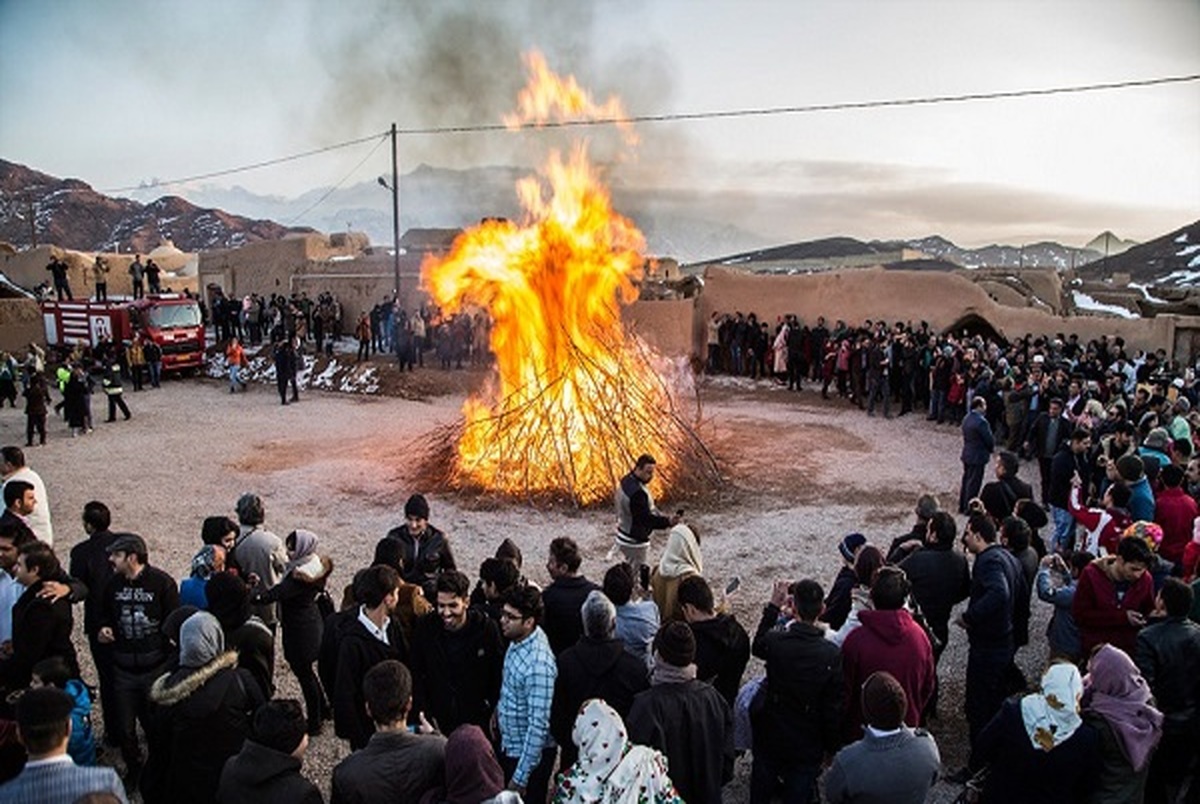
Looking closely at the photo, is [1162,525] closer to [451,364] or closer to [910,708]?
[910,708]

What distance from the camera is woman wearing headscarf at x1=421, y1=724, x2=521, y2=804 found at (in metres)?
3.18

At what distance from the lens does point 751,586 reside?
9.06 meters

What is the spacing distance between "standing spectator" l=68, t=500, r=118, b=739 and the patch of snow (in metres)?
22.6

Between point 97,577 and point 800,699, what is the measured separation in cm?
481

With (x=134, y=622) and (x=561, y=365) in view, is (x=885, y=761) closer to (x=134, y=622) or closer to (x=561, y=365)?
(x=134, y=622)

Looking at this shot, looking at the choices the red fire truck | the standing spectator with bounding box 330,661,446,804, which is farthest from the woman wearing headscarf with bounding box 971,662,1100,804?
the red fire truck

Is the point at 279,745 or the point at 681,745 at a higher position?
the point at 279,745

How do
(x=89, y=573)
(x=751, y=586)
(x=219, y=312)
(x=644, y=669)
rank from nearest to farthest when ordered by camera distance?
(x=644, y=669), (x=89, y=573), (x=751, y=586), (x=219, y=312)

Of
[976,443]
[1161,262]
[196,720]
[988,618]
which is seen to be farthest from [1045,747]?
[1161,262]

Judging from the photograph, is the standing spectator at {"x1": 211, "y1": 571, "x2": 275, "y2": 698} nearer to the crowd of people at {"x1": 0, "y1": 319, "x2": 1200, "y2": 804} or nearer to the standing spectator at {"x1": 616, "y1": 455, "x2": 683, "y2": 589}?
the crowd of people at {"x1": 0, "y1": 319, "x2": 1200, "y2": 804}

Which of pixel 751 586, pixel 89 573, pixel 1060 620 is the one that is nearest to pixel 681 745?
pixel 1060 620

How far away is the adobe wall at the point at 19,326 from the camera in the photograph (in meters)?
25.5

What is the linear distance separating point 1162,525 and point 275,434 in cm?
1534

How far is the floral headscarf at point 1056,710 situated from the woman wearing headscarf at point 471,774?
260 cm
